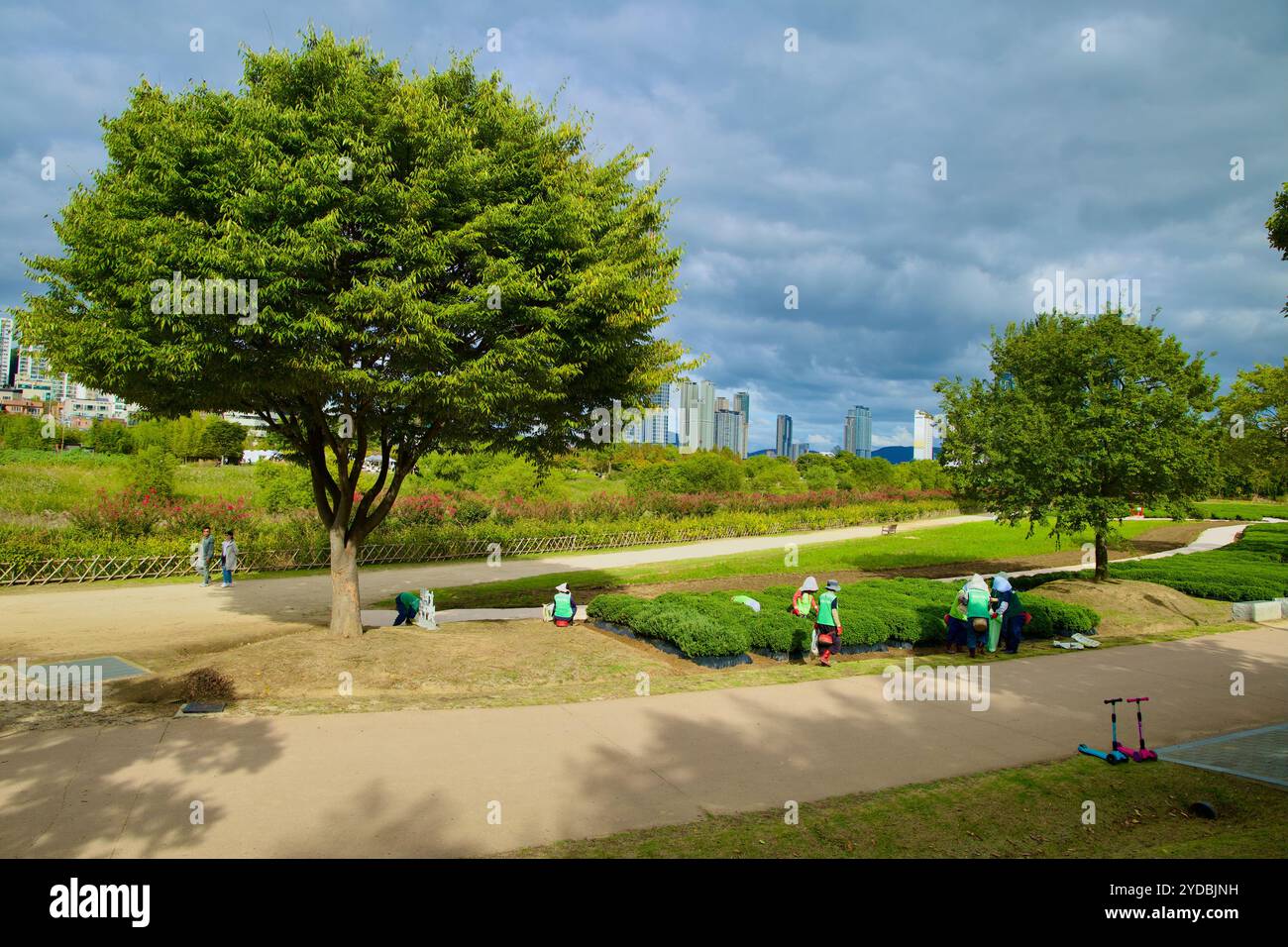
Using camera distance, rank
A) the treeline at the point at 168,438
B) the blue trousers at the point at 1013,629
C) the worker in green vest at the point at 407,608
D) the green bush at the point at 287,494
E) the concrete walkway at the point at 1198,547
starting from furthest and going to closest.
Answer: the treeline at the point at 168,438
the green bush at the point at 287,494
the concrete walkway at the point at 1198,547
the worker in green vest at the point at 407,608
the blue trousers at the point at 1013,629

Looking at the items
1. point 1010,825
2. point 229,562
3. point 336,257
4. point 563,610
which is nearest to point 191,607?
point 229,562

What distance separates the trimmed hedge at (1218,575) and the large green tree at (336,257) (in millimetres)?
16170

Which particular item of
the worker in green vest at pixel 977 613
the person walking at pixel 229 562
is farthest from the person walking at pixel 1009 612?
the person walking at pixel 229 562

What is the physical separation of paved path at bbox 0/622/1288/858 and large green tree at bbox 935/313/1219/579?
7.40 metres

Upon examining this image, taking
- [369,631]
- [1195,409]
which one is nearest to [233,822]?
[369,631]

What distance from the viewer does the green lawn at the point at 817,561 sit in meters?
19.9

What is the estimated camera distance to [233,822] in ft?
18.3

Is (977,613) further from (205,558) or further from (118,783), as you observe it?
(205,558)

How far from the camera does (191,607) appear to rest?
16469 mm

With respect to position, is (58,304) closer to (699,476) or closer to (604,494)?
(604,494)

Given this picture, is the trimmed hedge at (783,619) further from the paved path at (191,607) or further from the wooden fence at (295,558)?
the wooden fence at (295,558)

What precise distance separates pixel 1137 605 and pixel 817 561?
11510 mm

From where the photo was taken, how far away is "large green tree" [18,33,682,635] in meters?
8.82

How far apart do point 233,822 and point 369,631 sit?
6.80m
